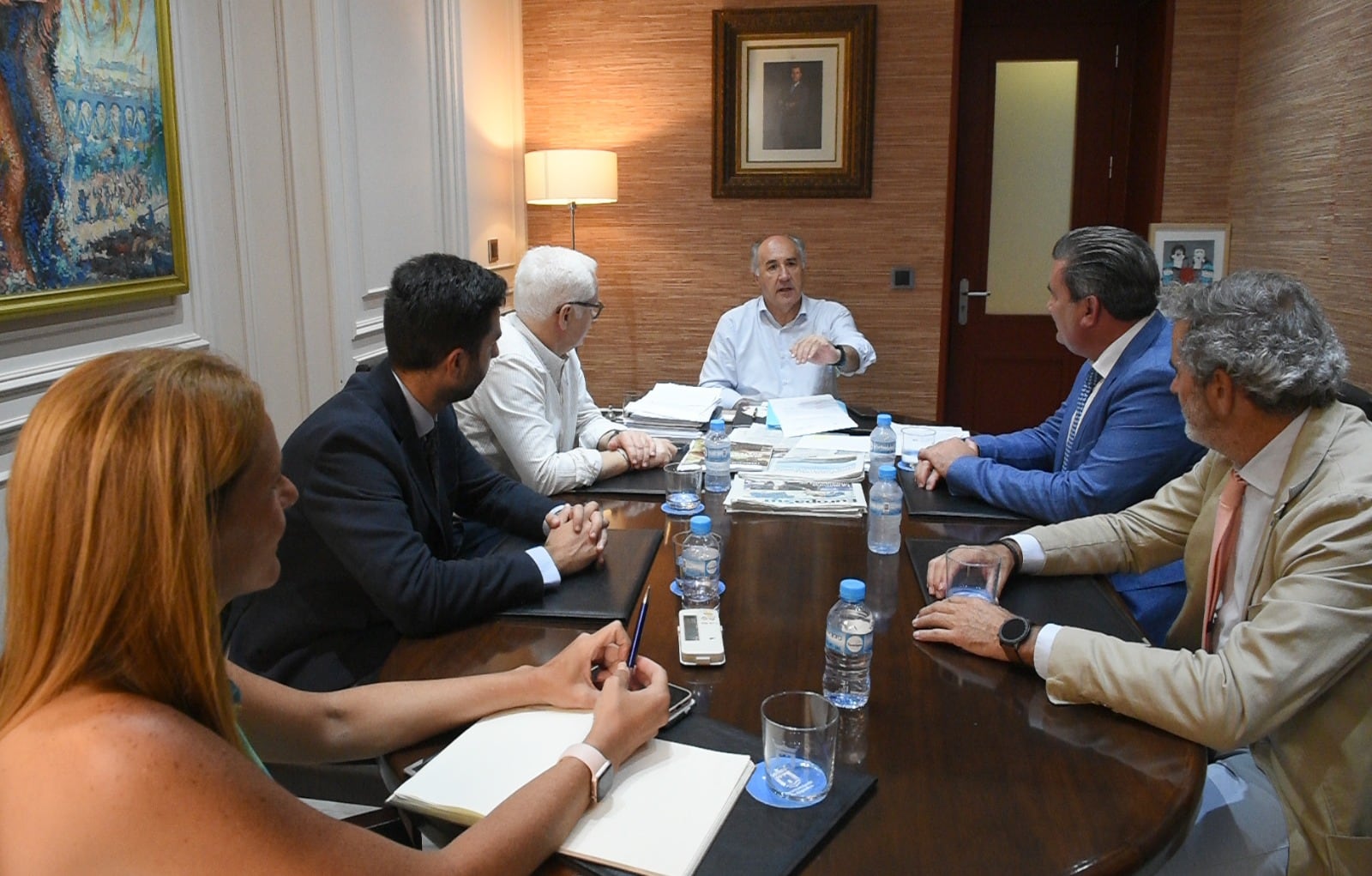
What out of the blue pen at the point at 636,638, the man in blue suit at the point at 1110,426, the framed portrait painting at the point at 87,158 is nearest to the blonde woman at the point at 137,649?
the blue pen at the point at 636,638

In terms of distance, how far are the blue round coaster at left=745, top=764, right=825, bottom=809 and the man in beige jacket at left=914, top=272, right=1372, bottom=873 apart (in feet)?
1.45

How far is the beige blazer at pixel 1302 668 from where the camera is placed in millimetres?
1306

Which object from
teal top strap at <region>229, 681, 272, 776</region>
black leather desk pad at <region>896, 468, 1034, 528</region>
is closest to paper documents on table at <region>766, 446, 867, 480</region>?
black leather desk pad at <region>896, 468, 1034, 528</region>

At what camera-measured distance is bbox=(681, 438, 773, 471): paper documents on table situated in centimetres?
254

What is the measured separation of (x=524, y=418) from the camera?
249cm

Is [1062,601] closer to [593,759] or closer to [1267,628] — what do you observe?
[1267,628]

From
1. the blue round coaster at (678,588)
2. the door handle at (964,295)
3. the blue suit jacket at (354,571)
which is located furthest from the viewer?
the door handle at (964,295)

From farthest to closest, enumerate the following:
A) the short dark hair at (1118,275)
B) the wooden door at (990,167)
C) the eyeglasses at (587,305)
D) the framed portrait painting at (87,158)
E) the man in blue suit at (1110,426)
Answer: the wooden door at (990,167)
the eyeglasses at (587,305)
the short dark hair at (1118,275)
the man in blue suit at (1110,426)
the framed portrait painting at (87,158)

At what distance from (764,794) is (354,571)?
0.80 meters

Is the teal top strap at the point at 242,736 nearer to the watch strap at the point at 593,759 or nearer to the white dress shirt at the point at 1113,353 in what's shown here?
the watch strap at the point at 593,759

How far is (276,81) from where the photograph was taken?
2.90 metres

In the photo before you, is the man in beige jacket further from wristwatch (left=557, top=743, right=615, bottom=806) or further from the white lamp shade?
the white lamp shade

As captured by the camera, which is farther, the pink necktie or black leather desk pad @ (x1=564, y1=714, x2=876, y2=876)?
the pink necktie

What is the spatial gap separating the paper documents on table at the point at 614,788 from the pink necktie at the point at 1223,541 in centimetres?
92
